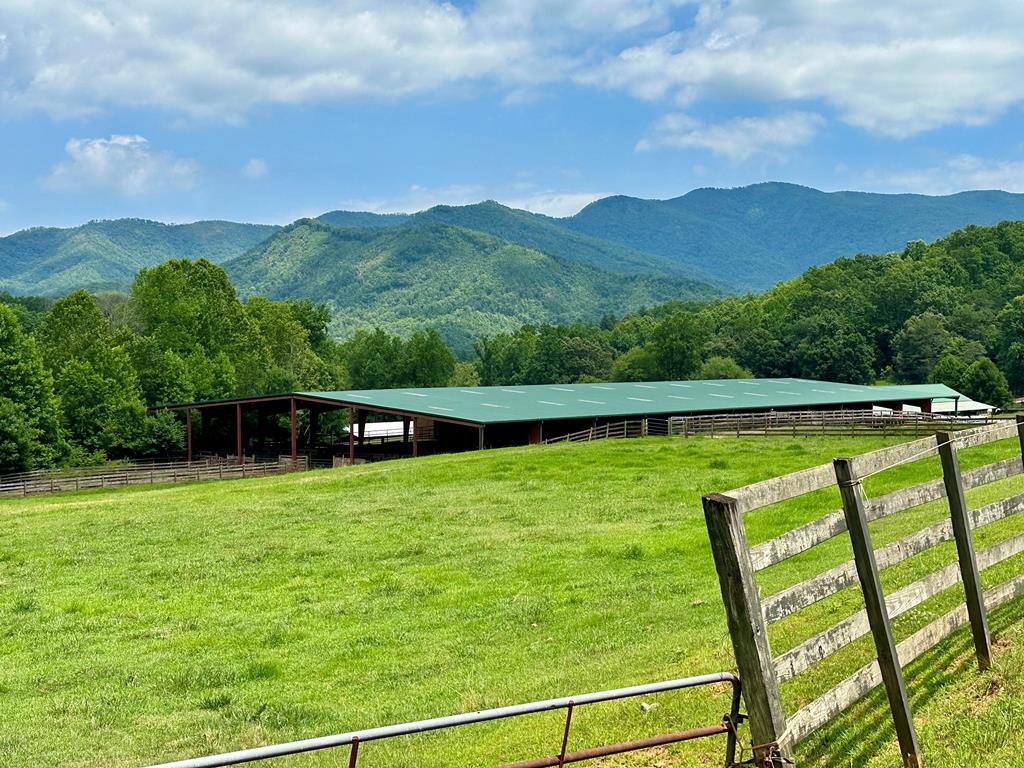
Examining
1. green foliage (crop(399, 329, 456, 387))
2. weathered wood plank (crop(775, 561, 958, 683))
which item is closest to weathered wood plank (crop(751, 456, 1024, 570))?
weathered wood plank (crop(775, 561, 958, 683))

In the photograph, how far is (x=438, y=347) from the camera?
405 feet

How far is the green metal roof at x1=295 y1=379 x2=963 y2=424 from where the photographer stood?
50938mm

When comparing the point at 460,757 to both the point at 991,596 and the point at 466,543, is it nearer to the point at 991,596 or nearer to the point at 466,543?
the point at 991,596

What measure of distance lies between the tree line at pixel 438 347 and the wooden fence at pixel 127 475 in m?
4.50

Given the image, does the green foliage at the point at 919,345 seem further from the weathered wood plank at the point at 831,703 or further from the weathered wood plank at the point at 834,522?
the weathered wood plank at the point at 831,703

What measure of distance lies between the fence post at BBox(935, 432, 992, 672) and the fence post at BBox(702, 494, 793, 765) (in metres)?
2.42

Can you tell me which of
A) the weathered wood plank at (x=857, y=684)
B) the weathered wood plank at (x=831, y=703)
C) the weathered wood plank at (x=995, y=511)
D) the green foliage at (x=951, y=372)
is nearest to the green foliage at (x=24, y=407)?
the weathered wood plank at (x=995, y=511)

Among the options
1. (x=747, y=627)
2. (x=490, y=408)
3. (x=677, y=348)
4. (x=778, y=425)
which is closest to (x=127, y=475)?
(x=490, y=408)

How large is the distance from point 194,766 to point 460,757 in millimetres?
3950

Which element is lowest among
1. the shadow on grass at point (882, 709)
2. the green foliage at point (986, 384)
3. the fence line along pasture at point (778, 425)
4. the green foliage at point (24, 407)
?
the green foliage at point (986, 384)

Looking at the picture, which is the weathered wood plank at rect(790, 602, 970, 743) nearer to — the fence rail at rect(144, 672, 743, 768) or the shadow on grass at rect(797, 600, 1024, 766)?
the shadow on grass at rect(797, 600, 1024, 766)

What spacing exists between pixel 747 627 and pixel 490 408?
47.8 meters

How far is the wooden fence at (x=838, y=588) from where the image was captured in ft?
16.3

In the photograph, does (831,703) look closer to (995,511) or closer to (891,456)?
(891,456)
